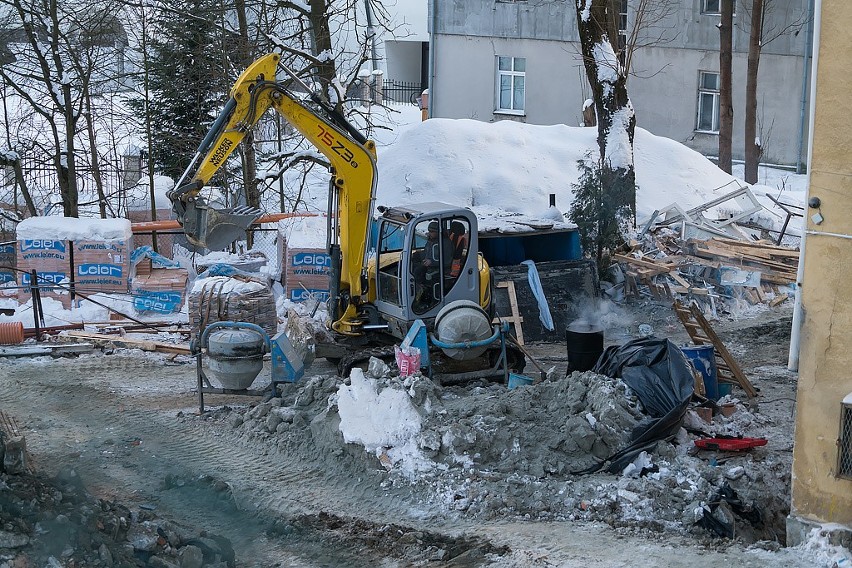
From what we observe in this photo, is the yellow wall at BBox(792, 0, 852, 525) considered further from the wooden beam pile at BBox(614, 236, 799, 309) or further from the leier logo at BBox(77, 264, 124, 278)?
the leier logo at BBox(77, 264, 124, 278)

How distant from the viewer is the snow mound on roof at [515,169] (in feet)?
66.7

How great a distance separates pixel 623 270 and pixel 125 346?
8.13m

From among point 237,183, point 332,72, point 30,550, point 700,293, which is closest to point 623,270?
point 700,293

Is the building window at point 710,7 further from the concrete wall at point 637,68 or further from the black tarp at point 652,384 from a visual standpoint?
the black tarp at point 652,384

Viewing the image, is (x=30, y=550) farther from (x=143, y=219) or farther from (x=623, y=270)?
(x=143, y=219)

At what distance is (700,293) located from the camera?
53.0ft

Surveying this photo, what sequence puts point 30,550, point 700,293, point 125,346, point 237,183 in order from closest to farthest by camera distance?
point 30,550 < point 125,346 < point 700,293 < point 237,183

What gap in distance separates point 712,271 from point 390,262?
7.10 m

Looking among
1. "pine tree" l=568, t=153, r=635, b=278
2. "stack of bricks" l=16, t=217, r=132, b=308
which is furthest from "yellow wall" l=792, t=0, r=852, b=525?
"stack of bricks" l=16, t=217, r=132, b=308

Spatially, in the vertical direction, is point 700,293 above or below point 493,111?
below

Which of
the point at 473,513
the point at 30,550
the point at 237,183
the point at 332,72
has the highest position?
the point at 332,72

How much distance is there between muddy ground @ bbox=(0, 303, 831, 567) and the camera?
23.5ft

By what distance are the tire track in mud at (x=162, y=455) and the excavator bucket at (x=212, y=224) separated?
1.87m

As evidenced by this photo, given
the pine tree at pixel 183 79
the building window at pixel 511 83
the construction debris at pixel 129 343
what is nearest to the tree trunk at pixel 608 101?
the pine tree at pixel 183 79
